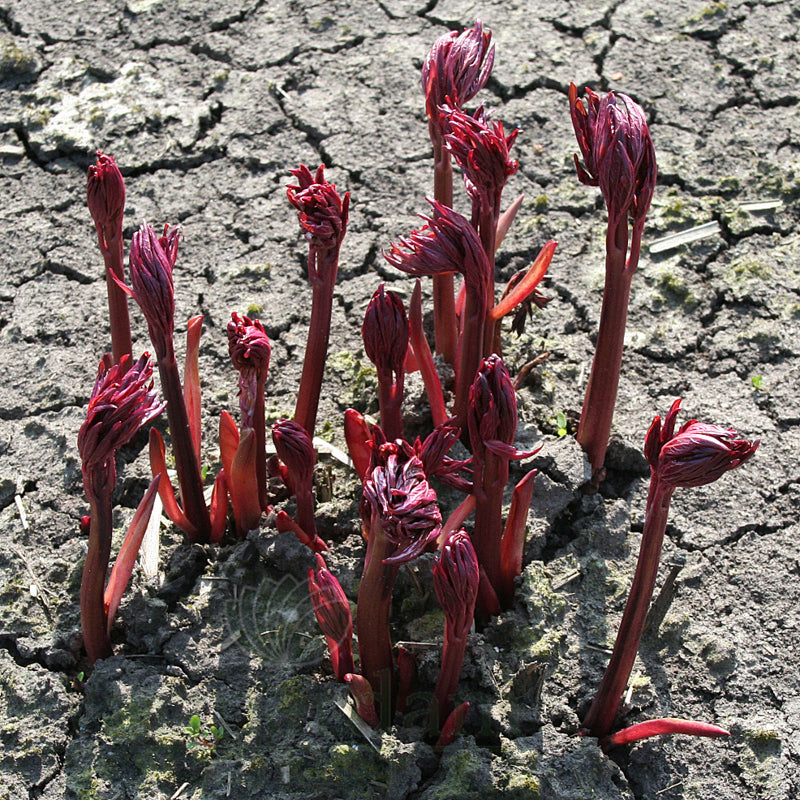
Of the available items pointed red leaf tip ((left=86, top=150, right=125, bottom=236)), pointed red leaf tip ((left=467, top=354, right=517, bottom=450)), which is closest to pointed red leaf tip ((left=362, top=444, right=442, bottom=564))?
pointed red leaf tip ((left=467, top=354, right=517, bottom=450))

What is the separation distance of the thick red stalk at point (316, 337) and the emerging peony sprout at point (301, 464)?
0.23 meters

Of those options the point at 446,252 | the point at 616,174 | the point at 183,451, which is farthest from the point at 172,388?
the point at 616,174

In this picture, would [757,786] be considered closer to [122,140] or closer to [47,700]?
[47,700]

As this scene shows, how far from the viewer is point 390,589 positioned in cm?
206

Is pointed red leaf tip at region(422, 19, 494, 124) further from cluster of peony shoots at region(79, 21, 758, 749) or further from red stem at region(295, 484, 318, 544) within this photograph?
red stem at region(295, 484, 318, 544)

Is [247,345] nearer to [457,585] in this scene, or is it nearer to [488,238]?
[488,238]

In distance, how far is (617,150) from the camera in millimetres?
2143

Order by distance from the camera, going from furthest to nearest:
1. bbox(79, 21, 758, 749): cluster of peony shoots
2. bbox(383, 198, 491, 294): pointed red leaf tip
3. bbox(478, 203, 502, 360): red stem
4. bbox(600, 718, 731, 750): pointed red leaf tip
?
bbox(478, 203, 502, 360): red stem < bbox(383, 198, 491, 294): pointed red leaf tip < bbox(600, 718, 731, 750): pointed red leaf tip < bbox(79, 21, 758, 749): cluster of peony shoots

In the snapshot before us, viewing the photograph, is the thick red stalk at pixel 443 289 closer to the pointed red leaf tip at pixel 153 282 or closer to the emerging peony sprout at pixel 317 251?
the emerging peony sprout at pixel 317 251

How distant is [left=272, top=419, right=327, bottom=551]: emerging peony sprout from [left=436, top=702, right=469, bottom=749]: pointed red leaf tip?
1.90ft

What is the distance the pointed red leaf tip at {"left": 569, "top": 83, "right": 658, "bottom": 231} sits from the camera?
7.06 ft

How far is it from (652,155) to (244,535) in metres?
1.38

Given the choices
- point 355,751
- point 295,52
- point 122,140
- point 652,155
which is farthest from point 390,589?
point 295,52

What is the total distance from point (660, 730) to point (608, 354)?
3.05 ft
